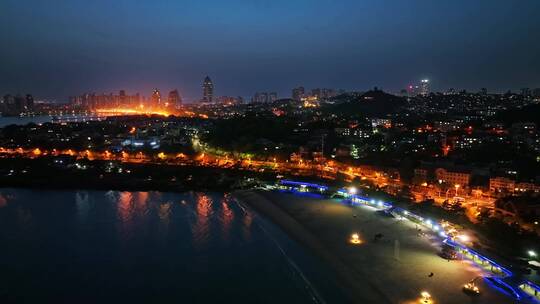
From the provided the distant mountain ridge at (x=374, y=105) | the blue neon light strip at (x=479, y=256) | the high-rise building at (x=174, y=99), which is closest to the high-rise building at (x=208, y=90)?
the high-rise building at (x=174, y=99)

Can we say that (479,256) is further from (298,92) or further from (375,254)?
(298,92)

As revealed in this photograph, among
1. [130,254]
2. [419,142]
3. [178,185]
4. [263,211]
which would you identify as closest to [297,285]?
[130,254]

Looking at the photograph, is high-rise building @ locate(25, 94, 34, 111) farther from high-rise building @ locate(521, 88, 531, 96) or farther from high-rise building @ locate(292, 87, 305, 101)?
high-rise building @ locate(521, 88, 531, 96)

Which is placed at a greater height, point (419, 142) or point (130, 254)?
point (419, 142)

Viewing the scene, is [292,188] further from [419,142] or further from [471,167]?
[419,142]

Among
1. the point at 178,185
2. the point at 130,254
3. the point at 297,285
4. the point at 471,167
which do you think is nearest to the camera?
the point at 297,285

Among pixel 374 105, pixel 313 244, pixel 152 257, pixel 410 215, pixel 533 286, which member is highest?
pixel 374 105

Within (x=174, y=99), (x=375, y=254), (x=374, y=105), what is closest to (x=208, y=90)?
(x=174, y=99)
